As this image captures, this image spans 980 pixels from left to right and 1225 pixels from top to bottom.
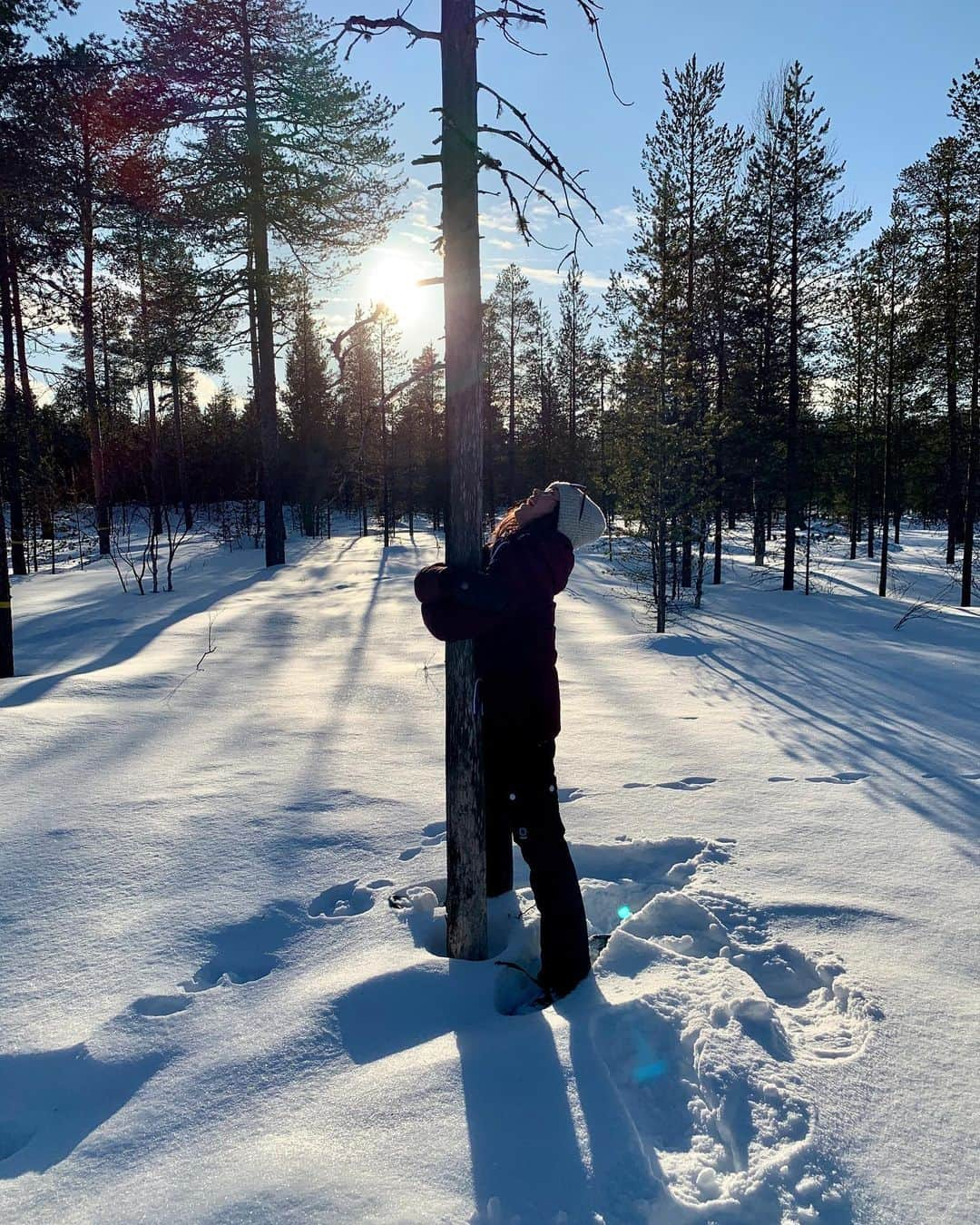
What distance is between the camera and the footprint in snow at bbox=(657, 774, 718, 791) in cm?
511

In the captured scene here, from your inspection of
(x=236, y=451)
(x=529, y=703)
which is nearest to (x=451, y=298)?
(x=529, y=703)

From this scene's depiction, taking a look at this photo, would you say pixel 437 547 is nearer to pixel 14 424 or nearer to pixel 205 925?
pixel 14 424

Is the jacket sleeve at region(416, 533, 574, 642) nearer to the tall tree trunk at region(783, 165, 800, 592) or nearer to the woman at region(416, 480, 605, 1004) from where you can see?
the woman at region(416, 480, 605, 1004)

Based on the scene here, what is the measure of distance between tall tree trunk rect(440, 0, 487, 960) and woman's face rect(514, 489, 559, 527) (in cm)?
20

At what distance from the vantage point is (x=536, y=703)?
9.68 feet

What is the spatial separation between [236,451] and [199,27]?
3288 centimetres

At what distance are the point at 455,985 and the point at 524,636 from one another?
1.43m

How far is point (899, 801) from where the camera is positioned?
16.0 ft

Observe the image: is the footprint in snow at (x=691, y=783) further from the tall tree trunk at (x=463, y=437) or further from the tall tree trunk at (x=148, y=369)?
the tall tree trunk at (x=148, y=369)

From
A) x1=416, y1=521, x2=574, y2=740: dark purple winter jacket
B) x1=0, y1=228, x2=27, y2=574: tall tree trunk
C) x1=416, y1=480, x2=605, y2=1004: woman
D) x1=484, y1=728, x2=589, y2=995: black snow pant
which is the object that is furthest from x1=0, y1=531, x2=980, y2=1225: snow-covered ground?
x1=0, y1=228, x2=27, y2=574: tall tree trunk

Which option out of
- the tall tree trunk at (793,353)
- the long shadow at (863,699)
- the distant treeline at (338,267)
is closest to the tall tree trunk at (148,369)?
the distant treeline at (338,267)

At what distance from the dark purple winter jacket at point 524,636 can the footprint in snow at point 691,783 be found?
8.12ft

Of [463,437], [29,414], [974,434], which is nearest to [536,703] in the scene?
[463,437]

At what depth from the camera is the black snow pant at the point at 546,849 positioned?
2891mm
